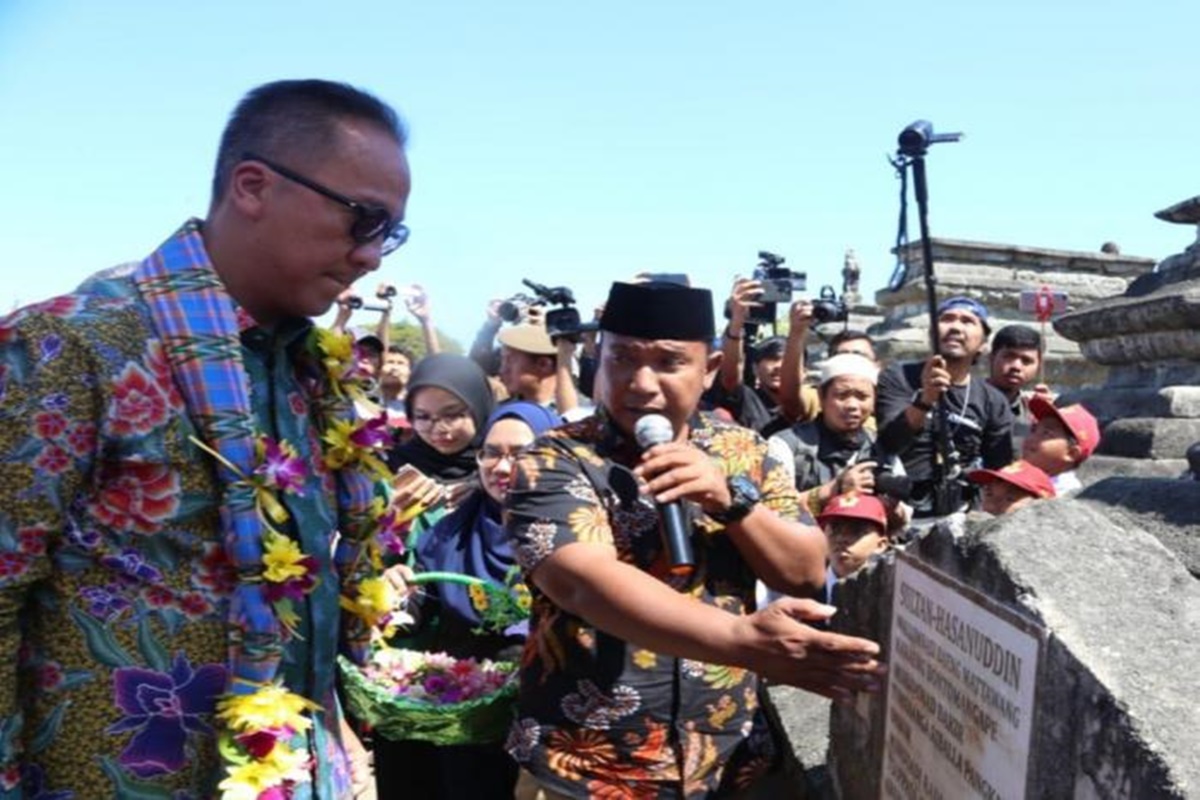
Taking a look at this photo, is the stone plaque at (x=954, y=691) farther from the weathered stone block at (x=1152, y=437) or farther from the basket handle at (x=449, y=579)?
the weathered stone block at (x=1152, y=437)

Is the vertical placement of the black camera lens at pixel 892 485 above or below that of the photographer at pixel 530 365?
below

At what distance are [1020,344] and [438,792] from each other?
12.7 feet

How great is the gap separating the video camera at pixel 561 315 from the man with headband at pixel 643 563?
3.73m

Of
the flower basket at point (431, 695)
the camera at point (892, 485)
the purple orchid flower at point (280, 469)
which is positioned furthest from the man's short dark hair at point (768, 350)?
the purple orchid flower at point (280, 469)

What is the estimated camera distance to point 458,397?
429 cm

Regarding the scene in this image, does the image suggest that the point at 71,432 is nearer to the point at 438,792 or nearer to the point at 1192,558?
the point at 1192,558

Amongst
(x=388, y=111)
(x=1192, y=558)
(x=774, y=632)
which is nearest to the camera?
(x=774, y=632)

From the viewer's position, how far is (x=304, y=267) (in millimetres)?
1809

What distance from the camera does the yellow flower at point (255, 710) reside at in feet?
5.63

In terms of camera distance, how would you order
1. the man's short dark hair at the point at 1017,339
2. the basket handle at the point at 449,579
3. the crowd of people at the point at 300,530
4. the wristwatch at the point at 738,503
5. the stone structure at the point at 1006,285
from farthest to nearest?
the stone structure at the point at 1006,285, the man's short dark hair at the point at 1017,339, the basket handle at the point at 449,579, the wristwatch at the point at 738,503, the crowd of people at the point at 300,530

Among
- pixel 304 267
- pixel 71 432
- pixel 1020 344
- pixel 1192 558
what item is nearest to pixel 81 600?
pixel 71 432

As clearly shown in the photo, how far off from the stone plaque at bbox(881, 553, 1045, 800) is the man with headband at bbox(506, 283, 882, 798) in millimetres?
133

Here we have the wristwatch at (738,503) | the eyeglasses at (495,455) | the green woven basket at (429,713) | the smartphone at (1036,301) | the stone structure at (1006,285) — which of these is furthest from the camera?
the stone structure at (1006,285)

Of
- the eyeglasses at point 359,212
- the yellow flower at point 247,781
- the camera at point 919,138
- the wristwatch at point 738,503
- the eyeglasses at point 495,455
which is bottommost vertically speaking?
the yellow flower at point 247,781
